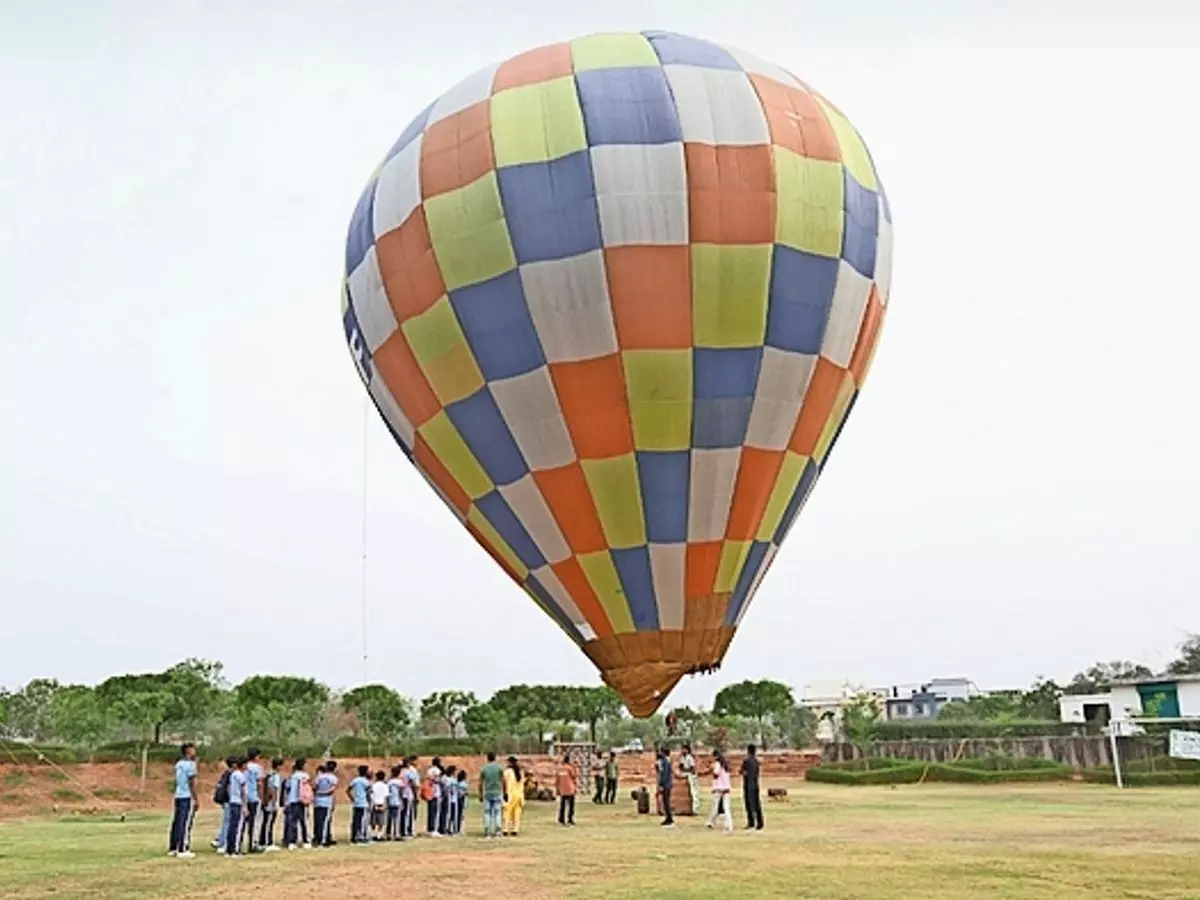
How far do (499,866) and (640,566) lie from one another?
444cm

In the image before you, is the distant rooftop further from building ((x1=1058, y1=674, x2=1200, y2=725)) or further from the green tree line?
the green tree line

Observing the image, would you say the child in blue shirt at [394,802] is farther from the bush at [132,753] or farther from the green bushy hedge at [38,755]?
the bush at [132,753]

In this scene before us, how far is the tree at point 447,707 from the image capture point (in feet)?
213

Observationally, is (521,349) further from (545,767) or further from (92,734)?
(92,734)

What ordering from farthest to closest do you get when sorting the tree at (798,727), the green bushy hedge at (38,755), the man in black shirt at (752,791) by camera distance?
the tree at (798,727) < the green bushy hedge at (38,755) < the man in black shirt at (752,791)

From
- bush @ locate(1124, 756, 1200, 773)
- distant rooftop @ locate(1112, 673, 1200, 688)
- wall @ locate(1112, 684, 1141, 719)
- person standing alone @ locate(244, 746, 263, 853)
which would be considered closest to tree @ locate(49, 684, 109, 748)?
person standing alone @ locate(244, 746, 263, 853)

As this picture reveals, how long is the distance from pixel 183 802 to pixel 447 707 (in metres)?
52.5

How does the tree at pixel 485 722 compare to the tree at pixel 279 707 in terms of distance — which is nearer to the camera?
the tree at pixel 279 707

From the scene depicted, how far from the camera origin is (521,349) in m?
14.8

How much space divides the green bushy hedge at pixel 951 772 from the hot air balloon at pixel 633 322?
23.4m

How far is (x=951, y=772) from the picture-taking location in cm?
3650

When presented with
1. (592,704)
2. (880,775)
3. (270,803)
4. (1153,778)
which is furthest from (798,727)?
(270,803)

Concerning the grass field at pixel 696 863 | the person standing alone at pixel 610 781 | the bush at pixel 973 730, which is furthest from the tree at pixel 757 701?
the grass field at pixel 696 863

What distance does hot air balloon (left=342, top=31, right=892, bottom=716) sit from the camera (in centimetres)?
1452
